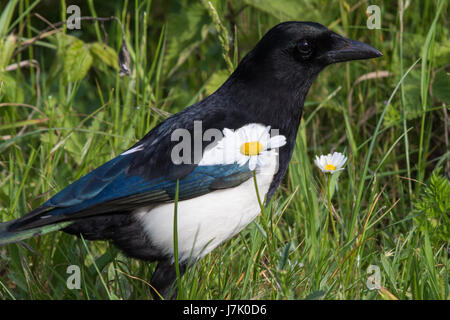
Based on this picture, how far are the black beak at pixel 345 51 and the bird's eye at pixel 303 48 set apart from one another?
65 millimetres

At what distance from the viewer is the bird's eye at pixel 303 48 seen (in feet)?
6.93

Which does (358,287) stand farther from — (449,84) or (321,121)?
(321,121)

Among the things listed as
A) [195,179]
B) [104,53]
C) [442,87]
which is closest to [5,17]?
[104,53]

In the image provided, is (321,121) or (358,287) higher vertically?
(321,121)

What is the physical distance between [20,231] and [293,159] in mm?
1039

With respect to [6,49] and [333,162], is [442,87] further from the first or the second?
[6,49]

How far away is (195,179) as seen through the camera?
197cm

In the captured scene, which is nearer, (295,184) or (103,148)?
(295,184)

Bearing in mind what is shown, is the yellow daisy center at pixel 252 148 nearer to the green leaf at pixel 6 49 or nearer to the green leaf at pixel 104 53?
the green leaf at pixel 104 53

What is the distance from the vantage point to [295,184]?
7.97 feet

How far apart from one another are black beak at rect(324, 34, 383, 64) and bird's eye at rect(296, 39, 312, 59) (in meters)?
0.06
